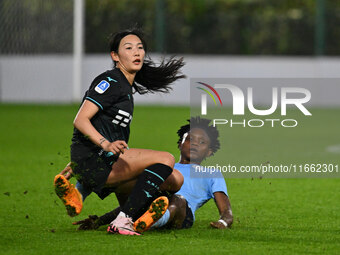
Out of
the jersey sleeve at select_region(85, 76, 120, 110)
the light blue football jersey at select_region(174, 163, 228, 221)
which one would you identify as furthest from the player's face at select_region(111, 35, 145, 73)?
the light blue football jersey at select_region(174, 163, 228, 221)

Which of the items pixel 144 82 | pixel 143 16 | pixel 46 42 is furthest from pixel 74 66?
pixel 144 82

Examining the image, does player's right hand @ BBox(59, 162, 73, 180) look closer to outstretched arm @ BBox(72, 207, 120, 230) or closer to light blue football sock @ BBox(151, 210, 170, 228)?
outstretched arm @ BBox(72, 207, 120, 230)

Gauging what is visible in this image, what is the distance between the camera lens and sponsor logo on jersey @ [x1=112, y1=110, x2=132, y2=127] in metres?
5.85

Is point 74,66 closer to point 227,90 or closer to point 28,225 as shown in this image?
point 227,90

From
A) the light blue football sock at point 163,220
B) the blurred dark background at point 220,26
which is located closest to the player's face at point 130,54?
the light blue football sock at point 163,220

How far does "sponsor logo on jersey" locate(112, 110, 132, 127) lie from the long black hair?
467mm

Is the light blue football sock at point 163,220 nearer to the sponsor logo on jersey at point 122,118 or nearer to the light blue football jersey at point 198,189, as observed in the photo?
the light blue football jersey at point 198,189

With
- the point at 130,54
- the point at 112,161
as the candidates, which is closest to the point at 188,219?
the point at 112,161

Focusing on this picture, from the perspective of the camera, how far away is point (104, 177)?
572 cm

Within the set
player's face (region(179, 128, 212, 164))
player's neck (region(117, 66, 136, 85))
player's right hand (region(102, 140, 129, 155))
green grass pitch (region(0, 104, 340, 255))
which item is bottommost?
green grass pitch (region(0, 104, 340, 255))

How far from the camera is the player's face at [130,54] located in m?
6.05

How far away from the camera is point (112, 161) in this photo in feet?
19.0

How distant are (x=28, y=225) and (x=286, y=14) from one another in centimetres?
2014

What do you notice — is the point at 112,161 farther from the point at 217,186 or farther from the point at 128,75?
the point at 217,186
